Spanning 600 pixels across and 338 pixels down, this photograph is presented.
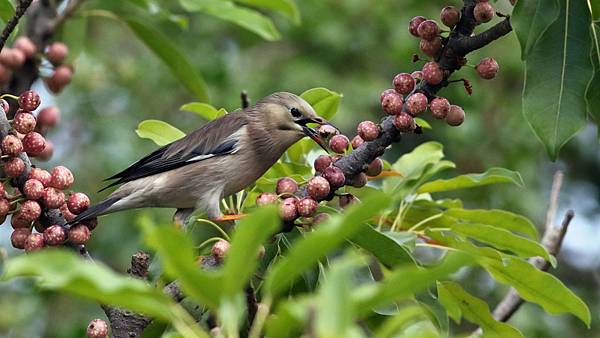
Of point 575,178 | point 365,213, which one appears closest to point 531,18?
point 365,213

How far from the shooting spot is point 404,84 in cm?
298

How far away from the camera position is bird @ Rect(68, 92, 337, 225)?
13.3ft

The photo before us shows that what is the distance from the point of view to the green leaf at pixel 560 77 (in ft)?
9.41

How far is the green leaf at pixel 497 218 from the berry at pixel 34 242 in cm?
156

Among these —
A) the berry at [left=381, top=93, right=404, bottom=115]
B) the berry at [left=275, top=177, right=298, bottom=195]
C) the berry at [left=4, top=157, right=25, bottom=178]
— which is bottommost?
the berry at [left=275, top=177, right=298, bottom=195]

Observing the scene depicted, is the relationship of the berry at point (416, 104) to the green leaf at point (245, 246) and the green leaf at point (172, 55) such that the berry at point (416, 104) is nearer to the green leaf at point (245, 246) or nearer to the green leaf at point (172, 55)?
the green leaf at point (245, 246)

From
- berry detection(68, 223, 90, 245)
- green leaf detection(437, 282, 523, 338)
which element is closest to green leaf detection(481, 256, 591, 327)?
green leaf detection(437, 282, 523, 338)

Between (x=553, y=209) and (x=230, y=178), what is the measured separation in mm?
1346

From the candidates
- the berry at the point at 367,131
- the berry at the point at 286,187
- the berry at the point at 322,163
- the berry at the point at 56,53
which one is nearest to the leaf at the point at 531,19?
the berry at the point at 367,131

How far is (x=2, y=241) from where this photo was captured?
23.6 feet

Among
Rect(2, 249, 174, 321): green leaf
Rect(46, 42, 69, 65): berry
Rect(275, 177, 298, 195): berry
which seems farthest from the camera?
Rect(46, 42, 69, 65): berry

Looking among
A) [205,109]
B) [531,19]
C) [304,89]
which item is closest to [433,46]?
[531,19]

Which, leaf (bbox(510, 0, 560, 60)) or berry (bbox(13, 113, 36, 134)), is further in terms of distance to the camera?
berry (bbox(13, 113, 36, 134))

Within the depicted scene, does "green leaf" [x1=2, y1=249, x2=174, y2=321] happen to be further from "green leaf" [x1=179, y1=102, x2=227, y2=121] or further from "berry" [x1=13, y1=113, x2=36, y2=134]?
"green leaf" [x1=179, y1=102, x2=227, y2=121]
